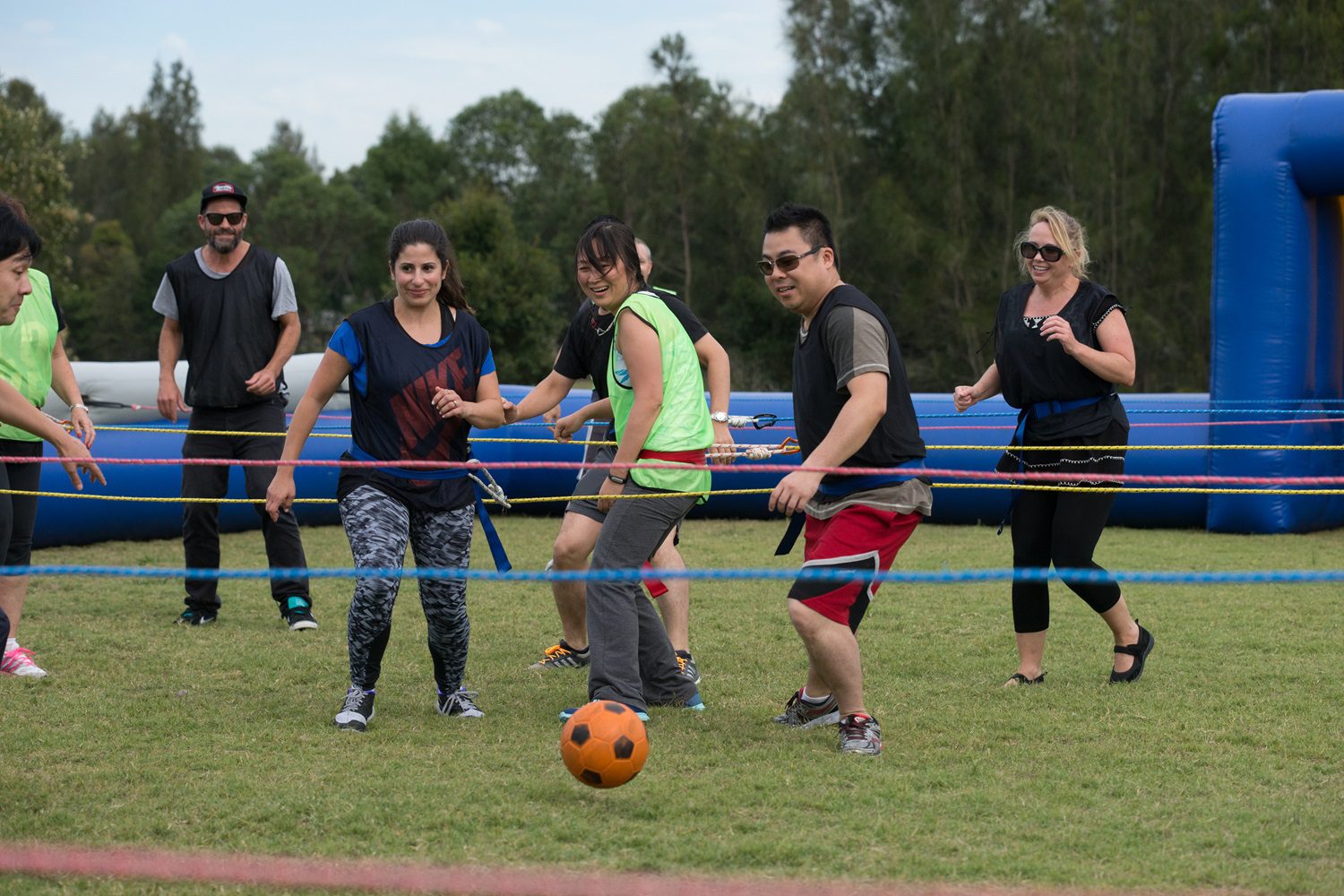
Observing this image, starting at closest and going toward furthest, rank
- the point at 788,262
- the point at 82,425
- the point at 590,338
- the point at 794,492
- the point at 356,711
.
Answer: the point at 794,492 < the point at 788,262 < the point at 356,711 < the point at 590,338 < the point at 82,425

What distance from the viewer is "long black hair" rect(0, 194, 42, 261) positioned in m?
4.27

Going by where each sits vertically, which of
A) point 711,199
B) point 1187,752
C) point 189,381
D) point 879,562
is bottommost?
point 1187,752

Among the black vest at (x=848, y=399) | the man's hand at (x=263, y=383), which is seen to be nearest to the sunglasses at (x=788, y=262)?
the black vest at (x=848, y=399)

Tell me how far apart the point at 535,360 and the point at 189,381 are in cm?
2981

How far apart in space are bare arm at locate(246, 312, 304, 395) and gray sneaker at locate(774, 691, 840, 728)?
11.0 feet

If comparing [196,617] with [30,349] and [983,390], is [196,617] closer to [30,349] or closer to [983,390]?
[30,349]

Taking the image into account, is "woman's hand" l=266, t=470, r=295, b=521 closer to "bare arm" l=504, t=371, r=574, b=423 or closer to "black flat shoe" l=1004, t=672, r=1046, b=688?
"bare arm" l=504, t=371, r=574, b=423

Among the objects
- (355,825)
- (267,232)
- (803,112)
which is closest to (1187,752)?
(355,825)

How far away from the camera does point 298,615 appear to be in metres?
6.93

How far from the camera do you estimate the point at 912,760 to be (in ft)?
14.8

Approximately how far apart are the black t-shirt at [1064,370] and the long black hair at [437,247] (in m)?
2.12

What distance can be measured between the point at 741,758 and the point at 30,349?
3521mm

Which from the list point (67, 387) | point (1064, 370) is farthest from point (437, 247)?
point (1064, 370)

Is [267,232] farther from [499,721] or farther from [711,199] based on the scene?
[499,721]
